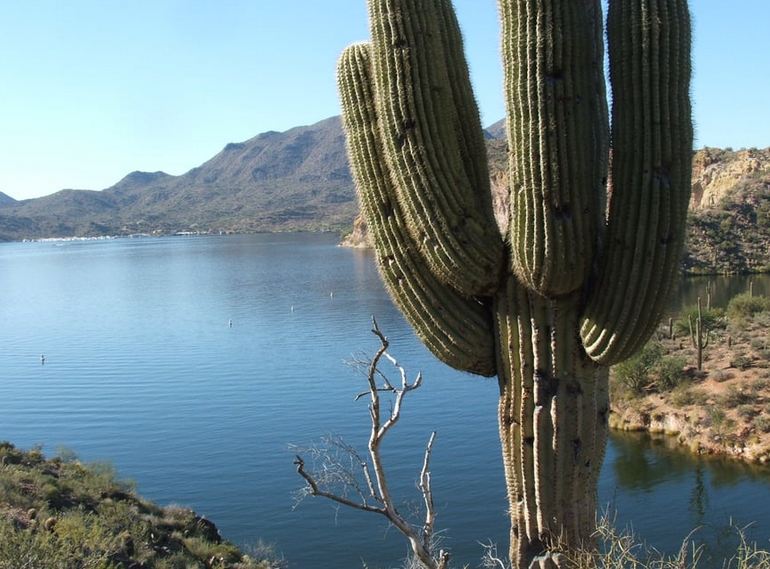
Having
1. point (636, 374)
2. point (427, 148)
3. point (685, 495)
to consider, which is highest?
point (427, 148)

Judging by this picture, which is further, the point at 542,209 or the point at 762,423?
the point at 762,423

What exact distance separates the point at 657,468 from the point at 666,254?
19.3m

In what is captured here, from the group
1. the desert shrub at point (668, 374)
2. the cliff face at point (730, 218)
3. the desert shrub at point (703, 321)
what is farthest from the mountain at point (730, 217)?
the desert shrub at point (668, 374)

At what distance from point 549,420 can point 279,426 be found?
22406 millimetres

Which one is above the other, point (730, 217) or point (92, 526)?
point (730, 217)

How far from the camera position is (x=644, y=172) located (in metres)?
4.73

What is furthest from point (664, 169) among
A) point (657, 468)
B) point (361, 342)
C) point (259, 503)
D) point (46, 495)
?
point (361, 342)

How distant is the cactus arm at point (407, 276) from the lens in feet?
17.5

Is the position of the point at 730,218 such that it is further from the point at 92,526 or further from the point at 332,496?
the point at 332,496

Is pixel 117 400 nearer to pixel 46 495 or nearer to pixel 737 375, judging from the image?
pixel 46 495

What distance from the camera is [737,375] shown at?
2805 cm

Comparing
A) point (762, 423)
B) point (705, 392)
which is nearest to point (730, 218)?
point (705, 392)

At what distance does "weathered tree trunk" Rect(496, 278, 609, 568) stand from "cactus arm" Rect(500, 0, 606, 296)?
27 centimetres

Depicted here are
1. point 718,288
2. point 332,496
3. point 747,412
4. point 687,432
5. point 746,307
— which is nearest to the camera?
point 332,496
